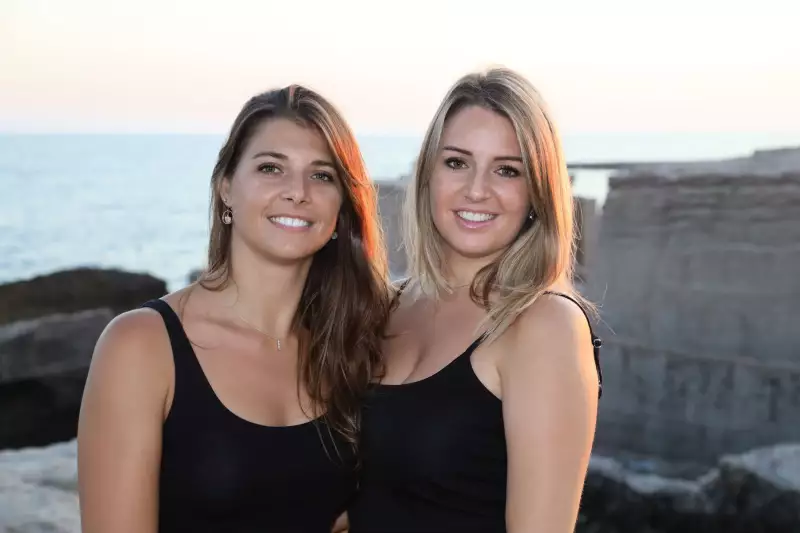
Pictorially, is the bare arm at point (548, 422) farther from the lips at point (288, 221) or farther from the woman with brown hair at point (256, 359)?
the lips at point (288, 221)

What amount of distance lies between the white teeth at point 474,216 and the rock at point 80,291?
1143cm

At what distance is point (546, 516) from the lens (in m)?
2.41

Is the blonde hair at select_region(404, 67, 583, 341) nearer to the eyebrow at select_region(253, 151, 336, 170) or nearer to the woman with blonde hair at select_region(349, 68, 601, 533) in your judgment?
the woman with blonde hair at select_region(349, 68, 601, 533)

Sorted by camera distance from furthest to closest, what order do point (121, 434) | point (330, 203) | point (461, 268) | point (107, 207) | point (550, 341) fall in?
point (107, 207)
point (461, 268)
point (330, 203)
point (550, 341)
point (121, 434)

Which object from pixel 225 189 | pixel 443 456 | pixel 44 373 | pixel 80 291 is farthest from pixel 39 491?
pixel 80 291

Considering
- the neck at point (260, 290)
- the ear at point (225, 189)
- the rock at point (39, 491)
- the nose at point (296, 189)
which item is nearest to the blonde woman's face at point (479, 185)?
the nose at point (296, 189)

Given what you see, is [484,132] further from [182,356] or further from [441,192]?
[182,356]

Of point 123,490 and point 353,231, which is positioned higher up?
point 353,231

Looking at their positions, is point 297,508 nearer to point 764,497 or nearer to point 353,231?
point 353,231

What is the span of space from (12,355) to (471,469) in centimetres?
959

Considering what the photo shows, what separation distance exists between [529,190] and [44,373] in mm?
9467

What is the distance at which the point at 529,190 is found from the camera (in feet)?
8.66

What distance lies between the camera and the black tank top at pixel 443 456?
248 cm

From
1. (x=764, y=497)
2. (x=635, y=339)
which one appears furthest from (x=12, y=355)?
(x=764, y=497)
